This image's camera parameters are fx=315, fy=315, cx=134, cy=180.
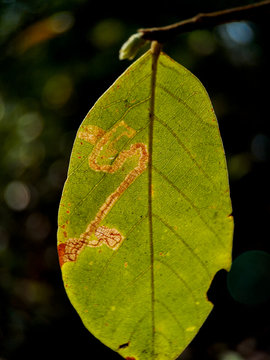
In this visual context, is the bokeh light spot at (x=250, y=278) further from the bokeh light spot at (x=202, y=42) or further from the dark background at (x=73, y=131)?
the bokeh light spot at (x=202, y=42)

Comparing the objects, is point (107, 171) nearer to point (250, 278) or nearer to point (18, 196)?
point (18, 196)

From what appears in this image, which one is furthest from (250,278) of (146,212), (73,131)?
(146,212)

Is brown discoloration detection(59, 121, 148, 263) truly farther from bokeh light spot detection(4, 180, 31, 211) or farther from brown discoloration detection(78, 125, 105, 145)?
bokeh light spot detection(4, 180, 31, 211)

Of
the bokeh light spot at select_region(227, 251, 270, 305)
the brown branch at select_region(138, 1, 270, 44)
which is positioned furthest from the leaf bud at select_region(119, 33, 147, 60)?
the bokeh light spot at select_region(227, 251, 270, 305)

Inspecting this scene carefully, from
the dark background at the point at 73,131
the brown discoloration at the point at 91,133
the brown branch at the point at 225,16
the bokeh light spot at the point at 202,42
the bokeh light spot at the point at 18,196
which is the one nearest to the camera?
the brown branch at the point at 225,16

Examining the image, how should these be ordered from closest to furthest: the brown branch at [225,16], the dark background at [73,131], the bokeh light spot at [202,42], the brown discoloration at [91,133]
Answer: the brown branch at [225,16], the brown discoloration at [91,133], the dark background at [73,131], the bokeh light spot at [202,42]

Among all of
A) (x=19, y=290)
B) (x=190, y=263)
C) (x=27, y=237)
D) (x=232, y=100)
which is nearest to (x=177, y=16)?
(x=232, y=100)

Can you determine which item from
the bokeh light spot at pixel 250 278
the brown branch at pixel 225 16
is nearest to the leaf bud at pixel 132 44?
the brown branch at pixel 225 16

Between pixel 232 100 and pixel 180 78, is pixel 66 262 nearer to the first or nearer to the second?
pixel 180 78
